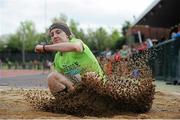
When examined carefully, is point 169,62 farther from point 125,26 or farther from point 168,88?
point 125,26

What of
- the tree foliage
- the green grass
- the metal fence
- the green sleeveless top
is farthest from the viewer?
the tree foliage

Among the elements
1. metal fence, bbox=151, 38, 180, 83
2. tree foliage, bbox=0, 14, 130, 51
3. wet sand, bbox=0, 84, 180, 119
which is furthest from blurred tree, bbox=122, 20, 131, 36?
wet sand, bbox=0, 84, 180, 119

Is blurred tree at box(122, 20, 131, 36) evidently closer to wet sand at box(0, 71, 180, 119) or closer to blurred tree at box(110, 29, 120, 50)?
blurred tree at box(110, 29, 120, 50)

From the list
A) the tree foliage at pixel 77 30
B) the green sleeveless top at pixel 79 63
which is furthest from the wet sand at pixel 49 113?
the tree foliage at pixel 77 30

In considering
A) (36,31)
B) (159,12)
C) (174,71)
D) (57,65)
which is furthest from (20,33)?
(57,65)

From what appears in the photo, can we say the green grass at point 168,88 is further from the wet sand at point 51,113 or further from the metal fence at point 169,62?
the wet sand at point 51,113

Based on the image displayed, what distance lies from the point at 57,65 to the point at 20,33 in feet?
294

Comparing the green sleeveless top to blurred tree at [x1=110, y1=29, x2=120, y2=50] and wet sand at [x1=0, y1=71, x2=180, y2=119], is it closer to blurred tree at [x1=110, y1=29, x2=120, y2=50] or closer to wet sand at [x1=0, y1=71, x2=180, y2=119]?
wet sand at [x1=0, y1=71, x2=180, y2=119]

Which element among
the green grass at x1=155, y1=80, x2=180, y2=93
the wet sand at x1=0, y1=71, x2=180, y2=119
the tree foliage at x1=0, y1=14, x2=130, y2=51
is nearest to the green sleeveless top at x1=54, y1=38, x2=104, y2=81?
the wet sand at x1=0, y1=71, x2=180, y2=119

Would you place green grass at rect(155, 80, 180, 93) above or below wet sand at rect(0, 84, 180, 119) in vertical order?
above

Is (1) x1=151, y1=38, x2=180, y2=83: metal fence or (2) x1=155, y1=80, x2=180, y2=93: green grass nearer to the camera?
(2) x1=155, y1=80, x2=180, y2=93: green grass

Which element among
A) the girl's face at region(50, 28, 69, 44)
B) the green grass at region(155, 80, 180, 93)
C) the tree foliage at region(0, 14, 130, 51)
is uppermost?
the tree foliage at region(0, 14, 130, 51)

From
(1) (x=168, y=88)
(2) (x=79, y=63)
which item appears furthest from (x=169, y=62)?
(2) (x=79, y=63)

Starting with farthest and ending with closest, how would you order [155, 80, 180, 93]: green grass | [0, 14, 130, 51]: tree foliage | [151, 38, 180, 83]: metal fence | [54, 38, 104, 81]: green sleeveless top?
[0, 14, 130, 51]: tree foliage < [151, 38, 180, 83]: metal fence < [155, 80, 180, 93]: green grass < [54, 38, 104, 81]: green sleeveless top
